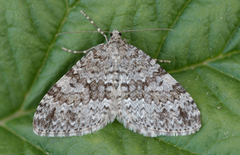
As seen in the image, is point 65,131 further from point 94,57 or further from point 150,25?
point 150,25

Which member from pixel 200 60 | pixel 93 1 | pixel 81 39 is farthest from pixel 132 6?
pixel 200 60

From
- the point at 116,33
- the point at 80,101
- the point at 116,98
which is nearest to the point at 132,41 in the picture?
the point at 116,33

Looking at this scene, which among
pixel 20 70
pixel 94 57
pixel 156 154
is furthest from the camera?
pixel 94 57

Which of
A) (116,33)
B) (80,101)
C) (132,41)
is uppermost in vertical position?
(116,33)

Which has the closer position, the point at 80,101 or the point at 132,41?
the point at 80,101

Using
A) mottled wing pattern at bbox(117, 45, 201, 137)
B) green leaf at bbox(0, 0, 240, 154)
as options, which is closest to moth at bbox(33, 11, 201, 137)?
mottled wing pattern at bbox(117, 45, 201, 137)

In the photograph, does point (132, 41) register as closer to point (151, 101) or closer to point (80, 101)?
point (151, 101)
